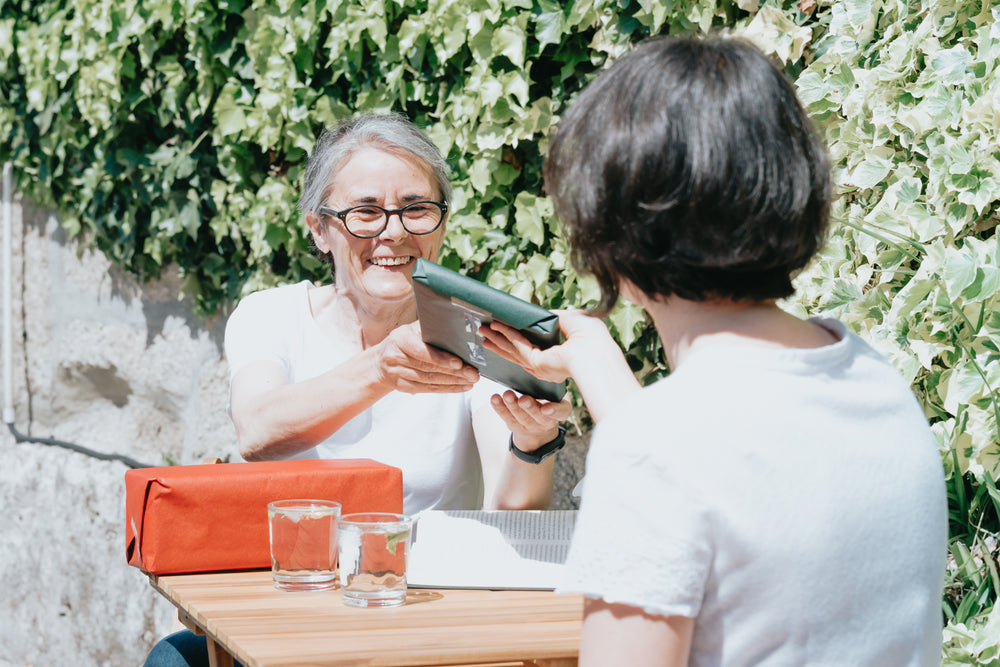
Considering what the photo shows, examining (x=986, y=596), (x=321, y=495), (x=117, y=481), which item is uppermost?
(x=321, y=495)

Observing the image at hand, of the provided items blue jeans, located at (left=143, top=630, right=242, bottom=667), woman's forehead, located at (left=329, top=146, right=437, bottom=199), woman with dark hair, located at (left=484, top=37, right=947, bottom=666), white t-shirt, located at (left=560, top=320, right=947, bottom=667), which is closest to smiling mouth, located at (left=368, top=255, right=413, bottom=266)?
woman's forehead, located at (left=329, top=146, right=437, bottom=199)

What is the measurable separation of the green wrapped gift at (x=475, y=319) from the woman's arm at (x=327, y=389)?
8 centimetres

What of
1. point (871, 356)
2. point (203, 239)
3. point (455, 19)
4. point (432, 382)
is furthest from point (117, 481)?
point (871, 356)

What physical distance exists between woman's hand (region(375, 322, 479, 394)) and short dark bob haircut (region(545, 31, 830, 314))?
693mm

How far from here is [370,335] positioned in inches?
86.5

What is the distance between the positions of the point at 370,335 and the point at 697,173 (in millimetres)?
1369

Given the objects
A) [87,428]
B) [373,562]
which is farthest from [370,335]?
[87,428]

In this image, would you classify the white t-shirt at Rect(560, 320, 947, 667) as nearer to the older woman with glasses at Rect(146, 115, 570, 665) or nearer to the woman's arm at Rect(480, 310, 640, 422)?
the woman's arm at Rect(480, 310, 640, 422)

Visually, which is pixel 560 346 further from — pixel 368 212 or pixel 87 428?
pixel 87 428

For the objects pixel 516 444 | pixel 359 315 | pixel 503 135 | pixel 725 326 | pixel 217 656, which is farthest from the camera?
pixel 503 135

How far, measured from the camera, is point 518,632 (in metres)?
1.26

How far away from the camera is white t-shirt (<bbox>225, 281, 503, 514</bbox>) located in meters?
2.07

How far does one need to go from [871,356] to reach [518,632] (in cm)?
53

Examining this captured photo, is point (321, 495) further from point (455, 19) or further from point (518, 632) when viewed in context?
point (455, 19)
